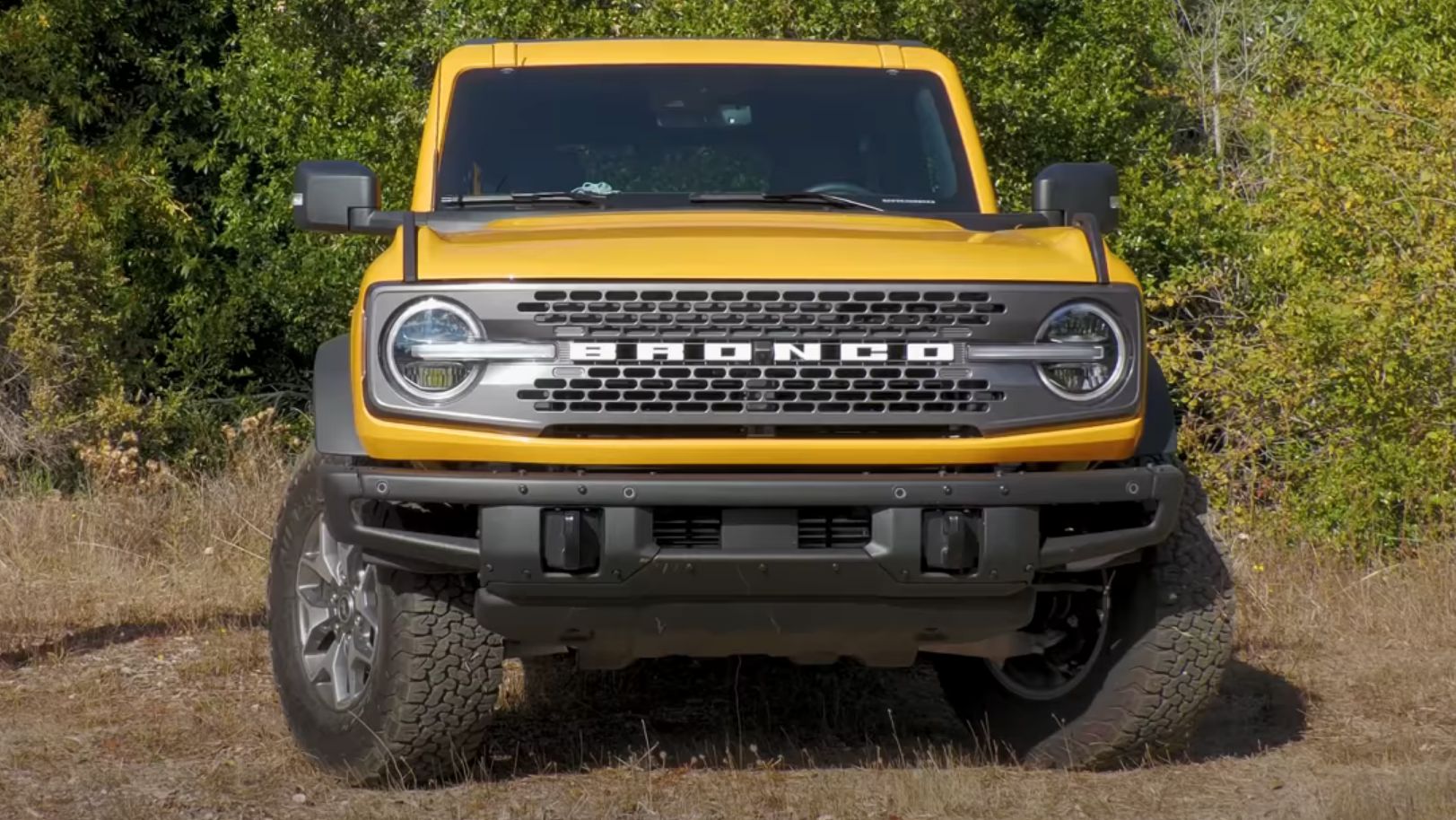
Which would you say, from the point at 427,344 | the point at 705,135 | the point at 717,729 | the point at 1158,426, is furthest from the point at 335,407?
the point at 1158,426

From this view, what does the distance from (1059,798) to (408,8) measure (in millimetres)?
10133

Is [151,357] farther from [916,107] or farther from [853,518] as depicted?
[853,518]

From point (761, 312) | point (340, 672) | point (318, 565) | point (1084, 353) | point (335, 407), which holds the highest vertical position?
point (761, 312)

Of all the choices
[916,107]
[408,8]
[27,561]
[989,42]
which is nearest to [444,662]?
[916,107]

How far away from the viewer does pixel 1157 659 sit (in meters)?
5.44

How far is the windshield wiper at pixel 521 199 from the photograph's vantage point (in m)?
5.99

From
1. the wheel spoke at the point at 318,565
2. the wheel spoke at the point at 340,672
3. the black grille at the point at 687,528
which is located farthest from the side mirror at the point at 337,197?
the black grille at the point at 687,528

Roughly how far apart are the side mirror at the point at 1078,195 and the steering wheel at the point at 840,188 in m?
0.52

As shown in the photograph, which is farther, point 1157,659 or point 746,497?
point 1157,659

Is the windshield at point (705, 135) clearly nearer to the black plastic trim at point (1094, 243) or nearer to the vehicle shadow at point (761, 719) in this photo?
the black plastic trim at point (1094, 243)

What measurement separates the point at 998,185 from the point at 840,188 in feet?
21.6

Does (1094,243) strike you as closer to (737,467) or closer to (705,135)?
(737,467)

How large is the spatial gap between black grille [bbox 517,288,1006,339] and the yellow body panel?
0.05m

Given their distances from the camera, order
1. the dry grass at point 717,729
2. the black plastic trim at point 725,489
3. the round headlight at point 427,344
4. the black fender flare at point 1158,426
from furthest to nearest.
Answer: the dry grass at point 717,729
the black fender flare at point 1158,426
the round headlight at point 427,344
the black plastic trim at point 725,489
